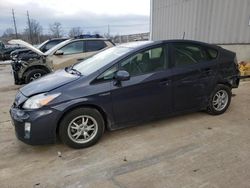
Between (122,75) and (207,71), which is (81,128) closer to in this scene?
(122,75)

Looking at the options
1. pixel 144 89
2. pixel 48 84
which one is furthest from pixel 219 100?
pixel 48 84

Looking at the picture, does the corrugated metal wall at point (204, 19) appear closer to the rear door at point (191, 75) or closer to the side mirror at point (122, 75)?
the rear door at point (191, 75)

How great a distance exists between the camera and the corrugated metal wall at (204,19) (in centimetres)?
882

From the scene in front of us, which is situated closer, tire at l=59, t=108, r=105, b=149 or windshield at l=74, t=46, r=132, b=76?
tire at l=59, t=108, r=105, b=149

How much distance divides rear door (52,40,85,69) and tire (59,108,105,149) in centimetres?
501

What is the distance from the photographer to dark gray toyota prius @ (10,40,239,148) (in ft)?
11.7

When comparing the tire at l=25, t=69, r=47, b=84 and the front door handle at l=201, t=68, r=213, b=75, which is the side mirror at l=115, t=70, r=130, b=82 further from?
the tire at l=25, t=69, r=47, b=84

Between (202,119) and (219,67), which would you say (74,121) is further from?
(219,67)

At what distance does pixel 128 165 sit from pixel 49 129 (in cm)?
119

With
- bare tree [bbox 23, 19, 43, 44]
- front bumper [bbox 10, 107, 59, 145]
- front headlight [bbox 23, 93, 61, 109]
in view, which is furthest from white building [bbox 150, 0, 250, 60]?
bare tree [bbox 23, 19, 43, 44]

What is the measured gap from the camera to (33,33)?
5231cm

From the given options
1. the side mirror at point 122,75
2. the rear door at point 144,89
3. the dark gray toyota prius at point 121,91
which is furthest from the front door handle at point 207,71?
the side mirror at point 122,75

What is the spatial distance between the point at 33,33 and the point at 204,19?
48.2 metres

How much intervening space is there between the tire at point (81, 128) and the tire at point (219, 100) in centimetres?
221
